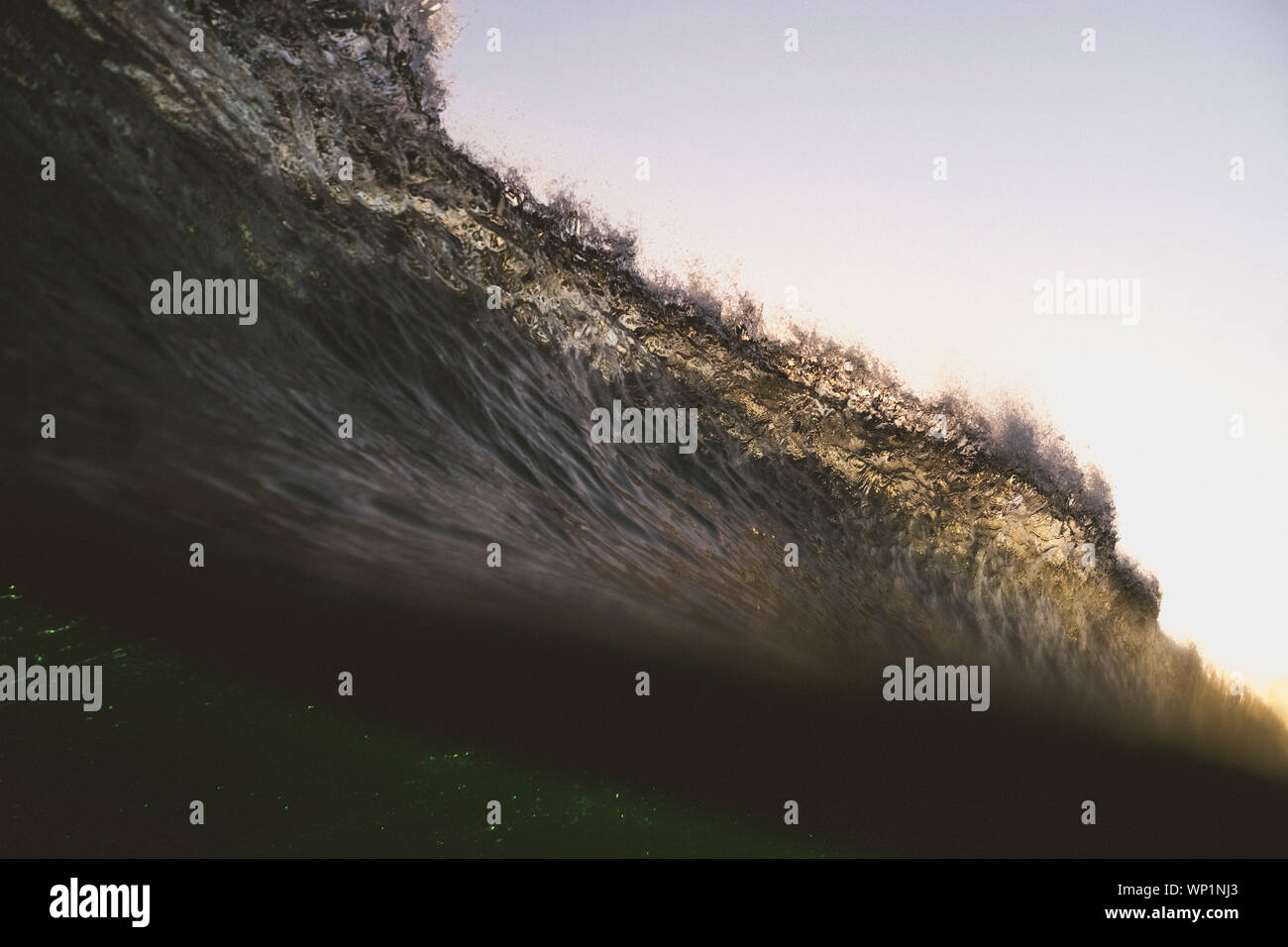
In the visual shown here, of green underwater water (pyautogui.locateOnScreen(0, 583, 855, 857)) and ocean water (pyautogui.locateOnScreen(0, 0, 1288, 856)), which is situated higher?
ocean water (pyautogui.locateOnScreen(0, 0, 1288, 856))

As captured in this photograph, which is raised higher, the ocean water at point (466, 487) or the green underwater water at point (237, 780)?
the ocean water at point (466, 487)

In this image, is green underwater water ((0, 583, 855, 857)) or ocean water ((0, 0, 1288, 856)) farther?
ocean water ((0, 0, 1288, 856))

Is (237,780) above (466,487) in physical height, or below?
below

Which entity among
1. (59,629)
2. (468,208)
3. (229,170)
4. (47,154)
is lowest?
(59,629)

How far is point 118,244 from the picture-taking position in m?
2.29

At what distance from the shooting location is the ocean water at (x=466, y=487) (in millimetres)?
2109

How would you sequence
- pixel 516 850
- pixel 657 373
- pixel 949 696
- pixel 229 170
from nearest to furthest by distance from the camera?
pixel 516 850
pixel 229 170
pixel 949 696
pixel 657 373

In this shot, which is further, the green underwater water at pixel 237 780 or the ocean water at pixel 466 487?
the ocean water at pixel 466 487

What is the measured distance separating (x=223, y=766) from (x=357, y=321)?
4.98ft

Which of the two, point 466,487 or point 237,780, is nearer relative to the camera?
point 237,780

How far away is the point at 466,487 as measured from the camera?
2881mm

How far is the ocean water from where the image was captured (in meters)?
2.11
